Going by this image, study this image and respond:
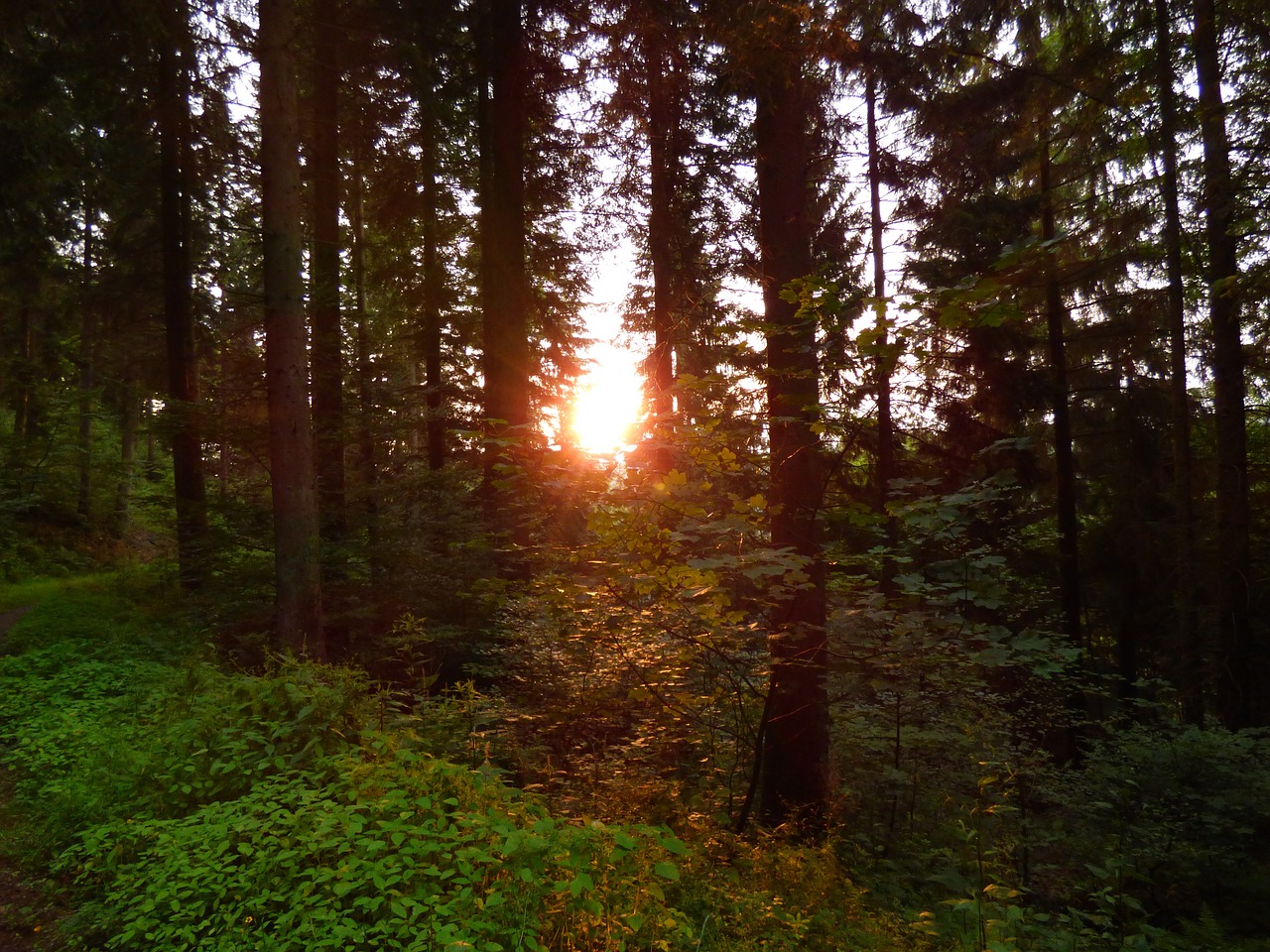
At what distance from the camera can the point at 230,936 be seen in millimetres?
3271

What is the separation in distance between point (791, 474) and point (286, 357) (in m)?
6.07

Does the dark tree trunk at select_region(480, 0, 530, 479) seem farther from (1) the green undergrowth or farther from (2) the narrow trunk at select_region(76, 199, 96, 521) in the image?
(2) the narrow trunk at select_region(76, 199, 96, 521)

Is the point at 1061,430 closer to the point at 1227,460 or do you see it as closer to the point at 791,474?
the point at 1227,460

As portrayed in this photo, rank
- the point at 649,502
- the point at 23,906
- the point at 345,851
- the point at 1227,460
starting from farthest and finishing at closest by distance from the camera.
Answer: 1. the point at 1227,460
2. the point at 649,502
3. the point at 23,906
4. the point at 345,851

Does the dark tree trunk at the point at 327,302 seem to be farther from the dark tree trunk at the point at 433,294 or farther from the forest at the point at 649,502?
the dark tree trunk at the point at 433,294

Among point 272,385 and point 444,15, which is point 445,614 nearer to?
point 272,385

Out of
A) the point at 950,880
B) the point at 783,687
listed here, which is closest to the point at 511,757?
the point at 783,687

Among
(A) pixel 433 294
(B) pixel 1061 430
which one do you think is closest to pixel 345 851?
(B) pixel 1061 430

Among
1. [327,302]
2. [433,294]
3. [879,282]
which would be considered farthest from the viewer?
[433,294]

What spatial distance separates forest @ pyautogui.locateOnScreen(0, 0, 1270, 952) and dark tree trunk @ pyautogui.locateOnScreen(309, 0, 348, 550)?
0.11m

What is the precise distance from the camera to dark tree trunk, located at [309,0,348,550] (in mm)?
10922

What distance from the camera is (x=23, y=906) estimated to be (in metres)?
4.11

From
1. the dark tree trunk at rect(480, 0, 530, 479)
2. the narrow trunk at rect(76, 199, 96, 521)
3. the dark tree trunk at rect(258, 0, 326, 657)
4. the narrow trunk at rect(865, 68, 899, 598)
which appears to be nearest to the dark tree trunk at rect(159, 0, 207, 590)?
the narrow trunk at rect(76, 199, 96, 521)

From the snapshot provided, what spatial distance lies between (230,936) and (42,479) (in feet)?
66.4
